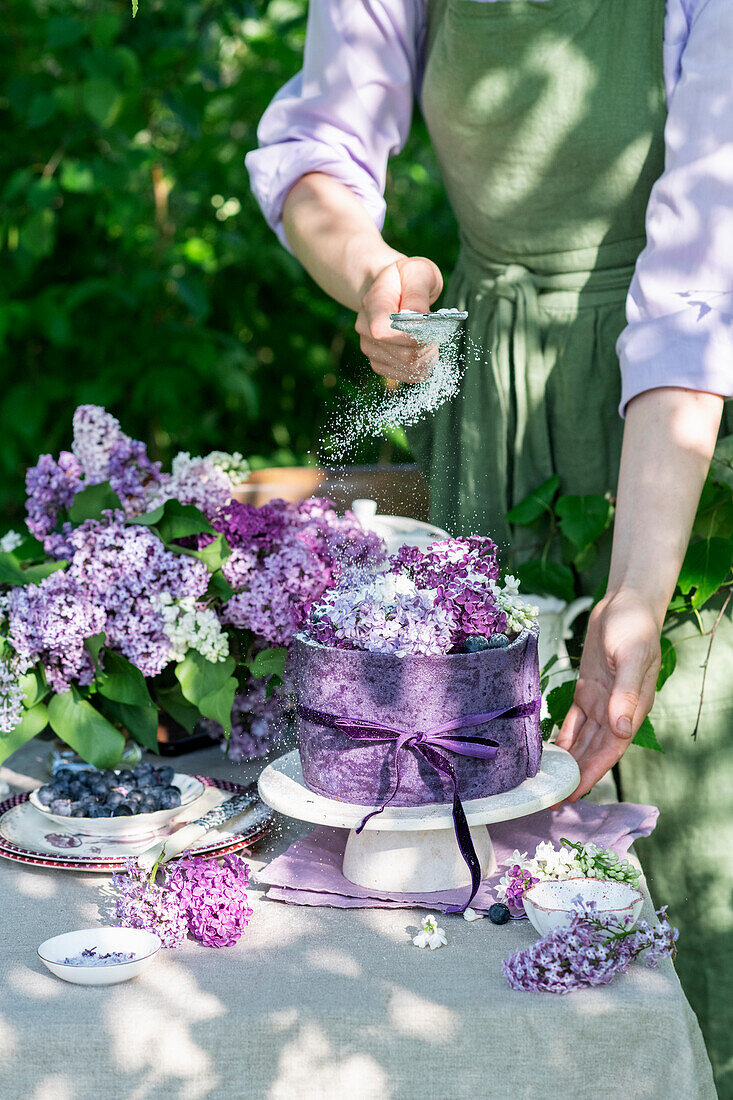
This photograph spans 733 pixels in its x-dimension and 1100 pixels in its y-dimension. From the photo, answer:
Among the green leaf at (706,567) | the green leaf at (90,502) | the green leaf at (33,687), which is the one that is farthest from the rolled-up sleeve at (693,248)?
the green leaf at (33,687)

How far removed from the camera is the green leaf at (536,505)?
138cm

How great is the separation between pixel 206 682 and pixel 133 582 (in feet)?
0.42

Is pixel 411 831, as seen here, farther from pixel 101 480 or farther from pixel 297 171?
pixel 297 171

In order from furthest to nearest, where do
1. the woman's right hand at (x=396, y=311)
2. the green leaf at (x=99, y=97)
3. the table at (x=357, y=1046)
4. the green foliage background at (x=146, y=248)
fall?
the green foliage background at (x=146, y=248), the green leaf at (x=99, y=97), the woman's right hand at (x=396, y=311), the table at (x=357, y=1046)

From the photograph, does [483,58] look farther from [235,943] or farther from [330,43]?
[235,943]

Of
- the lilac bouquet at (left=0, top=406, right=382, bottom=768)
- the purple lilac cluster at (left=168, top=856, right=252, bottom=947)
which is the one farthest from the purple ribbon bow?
the lilac bouquet at (left=0, top=406, right=382, bottom=768)

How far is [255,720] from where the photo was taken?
3.96 feet

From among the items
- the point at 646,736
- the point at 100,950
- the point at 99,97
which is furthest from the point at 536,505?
the point at 99,97

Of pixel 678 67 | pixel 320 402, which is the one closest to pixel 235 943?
pixel 678 67

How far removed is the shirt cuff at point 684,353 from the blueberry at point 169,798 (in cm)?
60

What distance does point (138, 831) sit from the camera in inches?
39.4

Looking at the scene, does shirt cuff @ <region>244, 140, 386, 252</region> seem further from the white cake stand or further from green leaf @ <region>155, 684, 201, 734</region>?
the white cake stand

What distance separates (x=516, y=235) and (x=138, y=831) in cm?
85

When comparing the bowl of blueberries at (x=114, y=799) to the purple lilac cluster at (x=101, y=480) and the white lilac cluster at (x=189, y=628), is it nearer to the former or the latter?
the white lilac cluster at (x=189, y=628)
